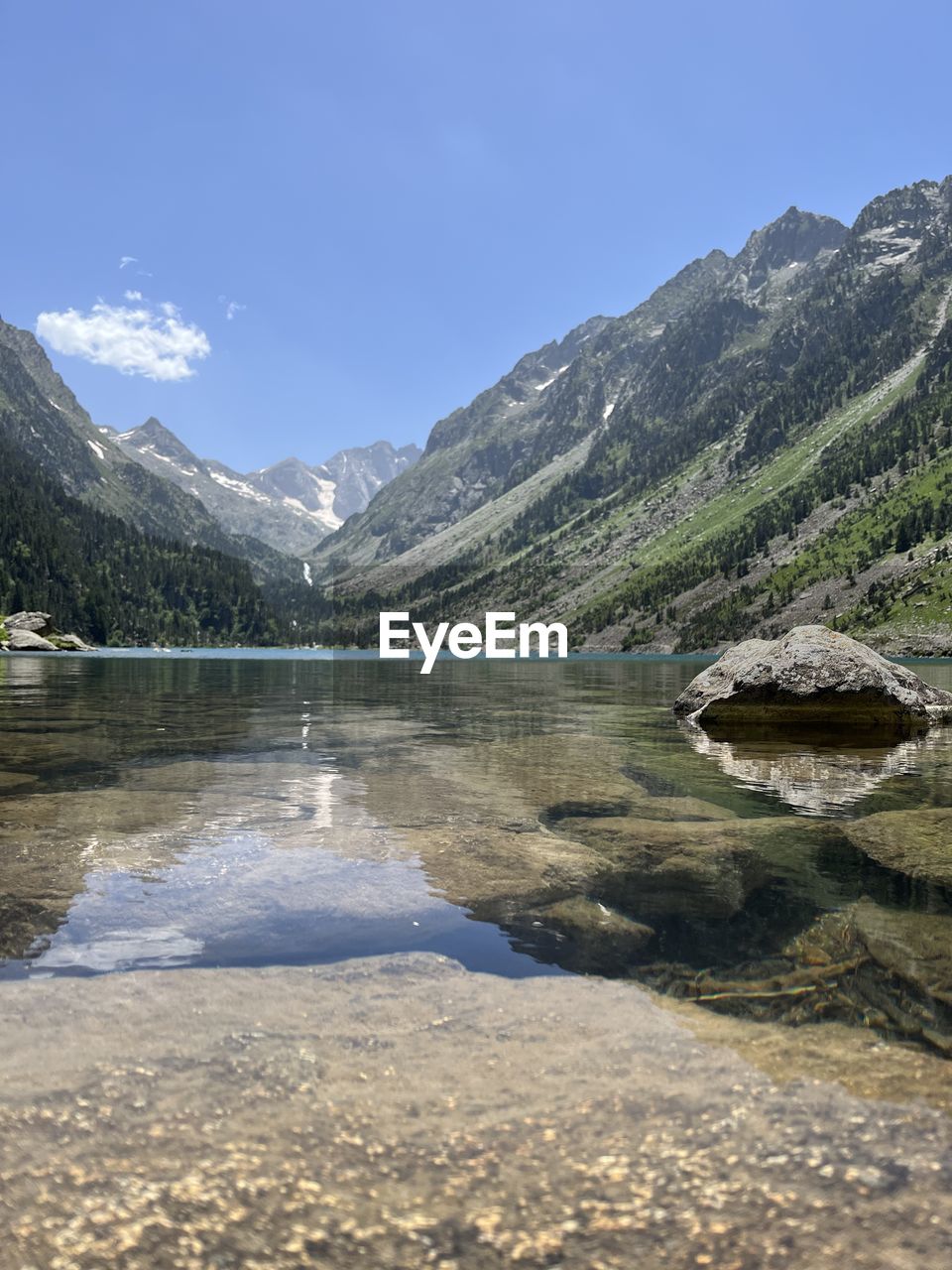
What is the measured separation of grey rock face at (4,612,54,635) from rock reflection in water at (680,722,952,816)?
538 ft

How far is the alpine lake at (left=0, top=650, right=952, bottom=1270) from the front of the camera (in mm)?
3377

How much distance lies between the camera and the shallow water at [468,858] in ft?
23.0

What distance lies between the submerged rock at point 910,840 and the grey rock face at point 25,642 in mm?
162363

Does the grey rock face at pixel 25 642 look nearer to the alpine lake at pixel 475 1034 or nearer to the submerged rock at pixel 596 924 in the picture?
the alpine lake at pixel 475 1034

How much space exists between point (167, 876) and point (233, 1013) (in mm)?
4155

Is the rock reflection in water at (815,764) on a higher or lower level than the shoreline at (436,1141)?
lower

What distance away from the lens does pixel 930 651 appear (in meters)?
147

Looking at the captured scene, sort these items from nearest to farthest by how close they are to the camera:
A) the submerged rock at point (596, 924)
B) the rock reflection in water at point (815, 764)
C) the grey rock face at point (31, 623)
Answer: the submerged rock at point (596, 924), the rock reflection in water at point (815, 764), the grey rock face at point (31, 623)

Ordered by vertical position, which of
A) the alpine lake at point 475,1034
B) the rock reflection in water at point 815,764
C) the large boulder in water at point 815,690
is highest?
the large boulder in water at point 815,690

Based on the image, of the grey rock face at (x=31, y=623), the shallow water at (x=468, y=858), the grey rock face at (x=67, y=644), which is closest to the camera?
the shallow water at (x=468, y=858)

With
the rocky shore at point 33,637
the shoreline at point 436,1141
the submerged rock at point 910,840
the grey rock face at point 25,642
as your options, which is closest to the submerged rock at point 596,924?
the shoreline at point 436,1141

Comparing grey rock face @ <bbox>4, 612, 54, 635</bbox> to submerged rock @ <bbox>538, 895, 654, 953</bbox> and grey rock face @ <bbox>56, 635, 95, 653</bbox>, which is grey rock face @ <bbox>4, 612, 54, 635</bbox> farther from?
submerged rock @ <bbox>538, 895, 654, 953</bbox>

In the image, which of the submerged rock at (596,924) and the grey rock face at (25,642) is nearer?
the submerged rock at (596,924)

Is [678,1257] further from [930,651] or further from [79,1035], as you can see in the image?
[930,651]
